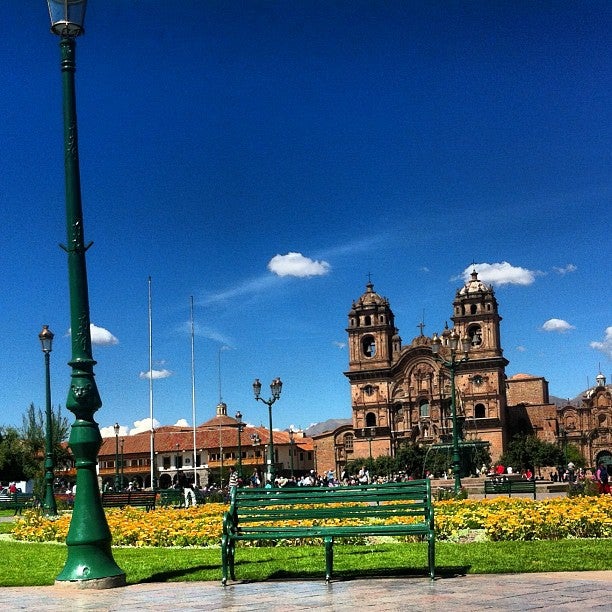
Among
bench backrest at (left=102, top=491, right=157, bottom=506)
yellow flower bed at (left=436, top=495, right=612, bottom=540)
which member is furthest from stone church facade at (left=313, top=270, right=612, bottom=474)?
yellow flower bed at (left=436, top=495, right=612, bottom=540)

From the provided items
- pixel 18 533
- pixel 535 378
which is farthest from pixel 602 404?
pixel 18 533

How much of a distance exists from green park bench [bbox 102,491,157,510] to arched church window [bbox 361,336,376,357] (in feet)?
249

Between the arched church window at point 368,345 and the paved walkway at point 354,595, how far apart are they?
9032 cm

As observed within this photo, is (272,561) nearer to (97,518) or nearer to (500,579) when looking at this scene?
(97,518)

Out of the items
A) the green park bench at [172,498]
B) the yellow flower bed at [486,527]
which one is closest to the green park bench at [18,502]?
the green park bench at [172,498]

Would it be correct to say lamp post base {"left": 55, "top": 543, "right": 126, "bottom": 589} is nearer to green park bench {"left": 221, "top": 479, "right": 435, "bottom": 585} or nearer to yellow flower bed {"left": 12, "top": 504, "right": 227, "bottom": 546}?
green park bench {"left": 221, "top": 479, "right": 435, "bottom": 585}

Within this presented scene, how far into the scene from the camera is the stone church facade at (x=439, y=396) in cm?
9169

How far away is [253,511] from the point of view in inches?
364

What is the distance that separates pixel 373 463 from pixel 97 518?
8163 cm

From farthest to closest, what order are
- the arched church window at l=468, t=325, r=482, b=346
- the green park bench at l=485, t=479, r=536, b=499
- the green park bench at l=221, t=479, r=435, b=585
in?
the arched church window at l=468, t=325, r=482, b=346 < the green park bench at l=485, t=479, r=536, b=499 < the green park bench at l=221, t=479, r=435, b=585

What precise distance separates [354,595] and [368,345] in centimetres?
9205

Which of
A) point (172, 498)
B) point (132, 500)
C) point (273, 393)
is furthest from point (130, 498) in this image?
point (273, 393)

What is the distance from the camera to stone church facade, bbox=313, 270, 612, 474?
9169 centimetres

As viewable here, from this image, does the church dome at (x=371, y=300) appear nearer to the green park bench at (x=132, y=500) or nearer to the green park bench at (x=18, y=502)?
the green park bench at (x=18, y=502)
